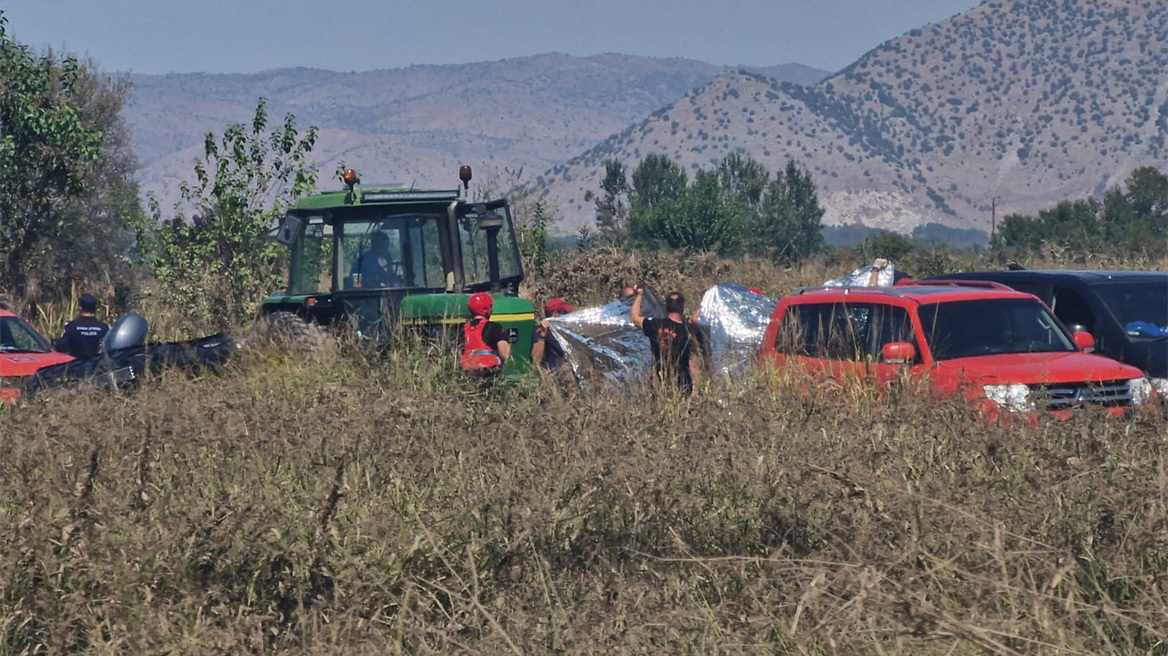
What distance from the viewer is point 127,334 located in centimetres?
1169

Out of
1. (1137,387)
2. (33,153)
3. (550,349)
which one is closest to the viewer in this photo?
(1137,387)

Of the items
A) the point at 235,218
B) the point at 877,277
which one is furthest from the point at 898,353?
the point at 235,218

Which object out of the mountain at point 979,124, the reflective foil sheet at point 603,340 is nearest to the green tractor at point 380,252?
the reflective foil sheet at point 603,340

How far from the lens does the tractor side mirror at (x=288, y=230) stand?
12.0 meters

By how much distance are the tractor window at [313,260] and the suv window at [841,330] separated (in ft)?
14.5

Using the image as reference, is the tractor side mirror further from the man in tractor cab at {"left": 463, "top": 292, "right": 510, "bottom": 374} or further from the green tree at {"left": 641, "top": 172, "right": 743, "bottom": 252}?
the green tree at {"left": 641, "top": 172, "right": 743, "bottom": 252}

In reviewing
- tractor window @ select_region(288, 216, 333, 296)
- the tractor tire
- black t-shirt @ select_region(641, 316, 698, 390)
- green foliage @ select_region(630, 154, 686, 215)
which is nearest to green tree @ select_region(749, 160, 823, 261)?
green foliage @ select_region(630, 154, 686, 215)

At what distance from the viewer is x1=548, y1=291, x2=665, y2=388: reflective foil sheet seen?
1221 cm

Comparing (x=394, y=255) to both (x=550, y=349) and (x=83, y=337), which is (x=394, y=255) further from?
(x=83, y=337)

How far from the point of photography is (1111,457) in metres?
5.18

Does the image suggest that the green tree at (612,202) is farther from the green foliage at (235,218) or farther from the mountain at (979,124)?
the mountain at (979,124)

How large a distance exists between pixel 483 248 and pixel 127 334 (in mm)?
3204

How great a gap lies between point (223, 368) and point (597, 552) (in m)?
5.82

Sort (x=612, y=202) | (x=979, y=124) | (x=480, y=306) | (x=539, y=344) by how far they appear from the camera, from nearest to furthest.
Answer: (x=480, y=306)
(x=539, y=344)
(x=612, y=202)
(x=979, y=124)
